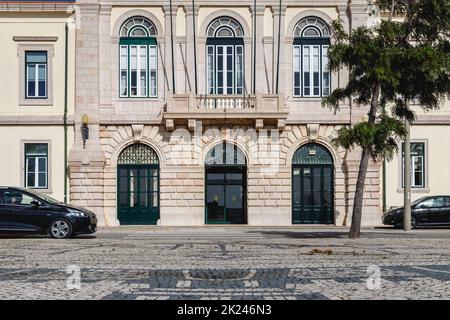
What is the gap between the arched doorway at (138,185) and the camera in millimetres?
35844

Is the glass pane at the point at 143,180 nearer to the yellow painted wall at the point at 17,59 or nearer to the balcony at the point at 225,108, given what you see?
the balcony at the point at 225,108

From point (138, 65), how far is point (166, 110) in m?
2.52

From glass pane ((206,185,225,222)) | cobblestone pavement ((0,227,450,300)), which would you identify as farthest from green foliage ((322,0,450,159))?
glass pane ((206,185,225,222))

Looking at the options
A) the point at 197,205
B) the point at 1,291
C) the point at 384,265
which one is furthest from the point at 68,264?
the point at 197,205

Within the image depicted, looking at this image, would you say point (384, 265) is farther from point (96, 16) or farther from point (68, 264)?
point (96, 16)

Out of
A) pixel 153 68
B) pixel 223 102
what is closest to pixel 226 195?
pixel 223 102

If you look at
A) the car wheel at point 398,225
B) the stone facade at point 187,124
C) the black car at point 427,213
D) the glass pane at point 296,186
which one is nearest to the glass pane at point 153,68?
the stone facade at point 187,124

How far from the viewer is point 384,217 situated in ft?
113

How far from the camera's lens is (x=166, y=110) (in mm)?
35219

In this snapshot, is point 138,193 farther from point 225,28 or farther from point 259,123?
point 225,28

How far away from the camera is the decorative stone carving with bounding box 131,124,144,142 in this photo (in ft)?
117

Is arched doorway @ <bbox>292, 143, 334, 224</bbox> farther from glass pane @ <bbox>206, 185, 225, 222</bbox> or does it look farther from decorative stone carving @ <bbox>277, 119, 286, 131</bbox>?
glass pane @ <bbox>206, 185, 225, 222</bbox>

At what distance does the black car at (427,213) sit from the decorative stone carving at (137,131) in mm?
11237

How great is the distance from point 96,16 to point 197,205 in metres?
9.34
